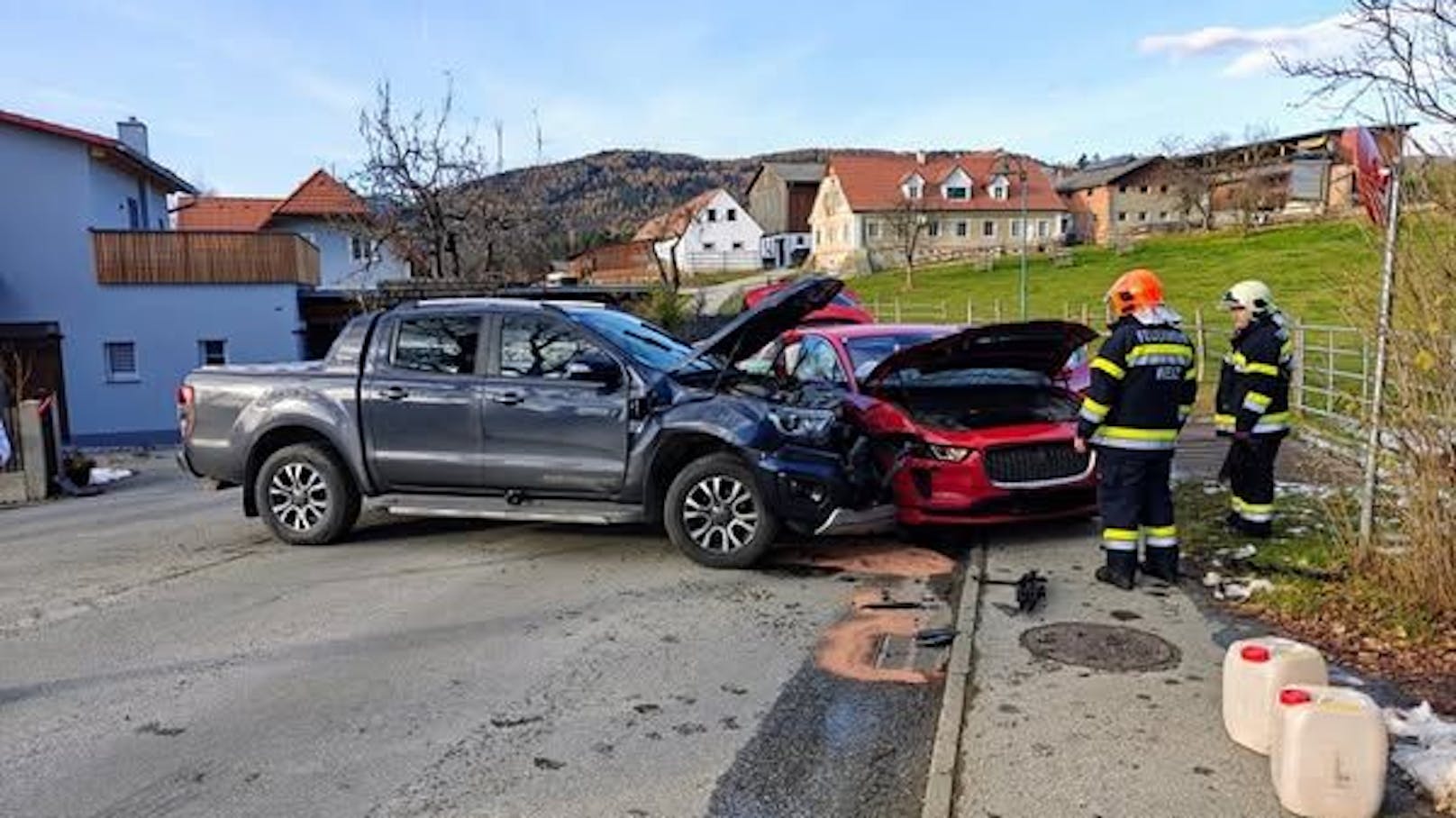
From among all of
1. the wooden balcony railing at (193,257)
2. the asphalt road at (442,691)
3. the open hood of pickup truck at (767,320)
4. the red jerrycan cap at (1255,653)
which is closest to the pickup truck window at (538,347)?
the open hood of pickup truck at (767,320)

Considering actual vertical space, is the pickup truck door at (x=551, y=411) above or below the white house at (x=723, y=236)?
below

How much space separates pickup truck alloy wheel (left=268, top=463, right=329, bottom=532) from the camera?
8.27m

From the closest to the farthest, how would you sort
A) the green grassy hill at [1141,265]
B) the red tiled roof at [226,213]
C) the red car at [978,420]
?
the red car at [978,420] < the green grassy hill at [1141,265] < the red tiled roof at [226,213]

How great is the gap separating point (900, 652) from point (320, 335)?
2961 cm

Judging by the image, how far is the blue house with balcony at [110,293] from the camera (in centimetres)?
2616

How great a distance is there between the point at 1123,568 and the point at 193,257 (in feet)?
87.2

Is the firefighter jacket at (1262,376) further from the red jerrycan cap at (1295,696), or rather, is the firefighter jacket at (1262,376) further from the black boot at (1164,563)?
the red jerrycan cap at (1295,696)

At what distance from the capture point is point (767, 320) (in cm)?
786

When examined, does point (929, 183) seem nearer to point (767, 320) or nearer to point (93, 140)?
point (93, 140)

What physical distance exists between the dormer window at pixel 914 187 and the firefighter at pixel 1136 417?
73470mm

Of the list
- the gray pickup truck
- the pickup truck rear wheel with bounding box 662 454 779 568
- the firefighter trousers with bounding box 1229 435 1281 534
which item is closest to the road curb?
the gray pickup truck

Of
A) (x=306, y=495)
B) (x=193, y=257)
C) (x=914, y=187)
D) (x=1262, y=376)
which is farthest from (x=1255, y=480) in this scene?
(x=914, y=187)

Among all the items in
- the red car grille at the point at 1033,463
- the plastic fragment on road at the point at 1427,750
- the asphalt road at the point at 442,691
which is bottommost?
the asphalt road at the point at 442,691

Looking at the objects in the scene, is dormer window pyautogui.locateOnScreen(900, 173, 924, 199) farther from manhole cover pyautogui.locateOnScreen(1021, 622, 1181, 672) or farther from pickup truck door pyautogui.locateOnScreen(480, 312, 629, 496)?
manhole cover pyautogui.locateOnScreen(1021, 622, 1181, 672)
